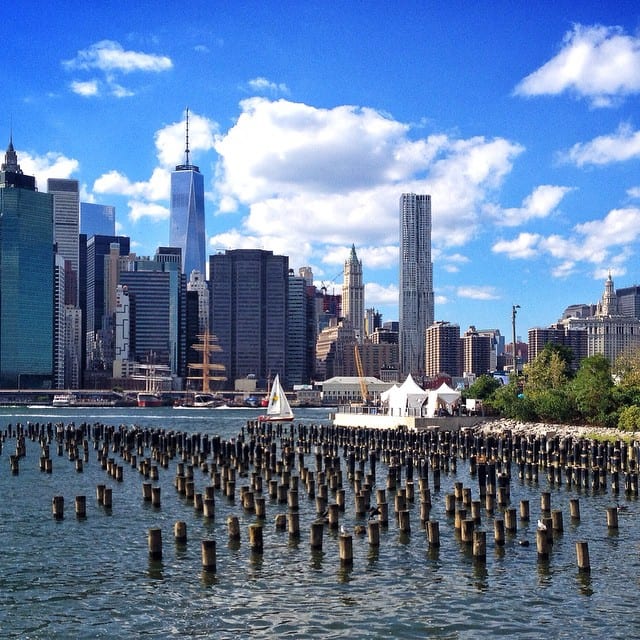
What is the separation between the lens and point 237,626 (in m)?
26.1

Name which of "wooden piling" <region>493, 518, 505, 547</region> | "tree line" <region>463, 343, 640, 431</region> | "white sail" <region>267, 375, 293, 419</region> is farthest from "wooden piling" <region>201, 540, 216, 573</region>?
"white sail" <region>267, 375, 293, 419</region>

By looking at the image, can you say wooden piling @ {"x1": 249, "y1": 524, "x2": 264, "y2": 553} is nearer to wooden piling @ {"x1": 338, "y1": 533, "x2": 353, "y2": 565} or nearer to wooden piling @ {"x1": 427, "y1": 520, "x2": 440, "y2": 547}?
wooden piling @ {"x1": 338, "y1": 533, "x2": 353, "y2": 565}

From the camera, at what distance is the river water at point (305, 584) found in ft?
→ 86.0

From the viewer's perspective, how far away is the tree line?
90062mm

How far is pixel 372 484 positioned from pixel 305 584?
24.6m

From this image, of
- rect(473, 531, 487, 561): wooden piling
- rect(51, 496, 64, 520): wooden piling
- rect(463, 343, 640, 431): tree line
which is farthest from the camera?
rect(463, 343, 640, 431): tree line

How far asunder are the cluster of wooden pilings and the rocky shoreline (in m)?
3.83

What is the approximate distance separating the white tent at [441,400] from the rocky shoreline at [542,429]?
4.86 meters

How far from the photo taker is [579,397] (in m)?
93.6

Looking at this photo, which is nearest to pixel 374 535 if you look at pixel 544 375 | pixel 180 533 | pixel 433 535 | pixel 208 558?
pixel 433 535

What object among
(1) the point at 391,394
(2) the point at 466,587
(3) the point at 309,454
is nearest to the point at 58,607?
(2) the point at 466,587

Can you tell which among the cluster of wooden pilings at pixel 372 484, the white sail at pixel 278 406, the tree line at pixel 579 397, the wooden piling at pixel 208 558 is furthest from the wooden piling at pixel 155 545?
the white sail at pixel 278 406

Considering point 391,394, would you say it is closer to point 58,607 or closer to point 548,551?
point 548,551

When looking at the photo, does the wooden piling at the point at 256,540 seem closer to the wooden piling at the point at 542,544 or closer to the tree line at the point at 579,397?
the wooden piling at the point at 542,544
